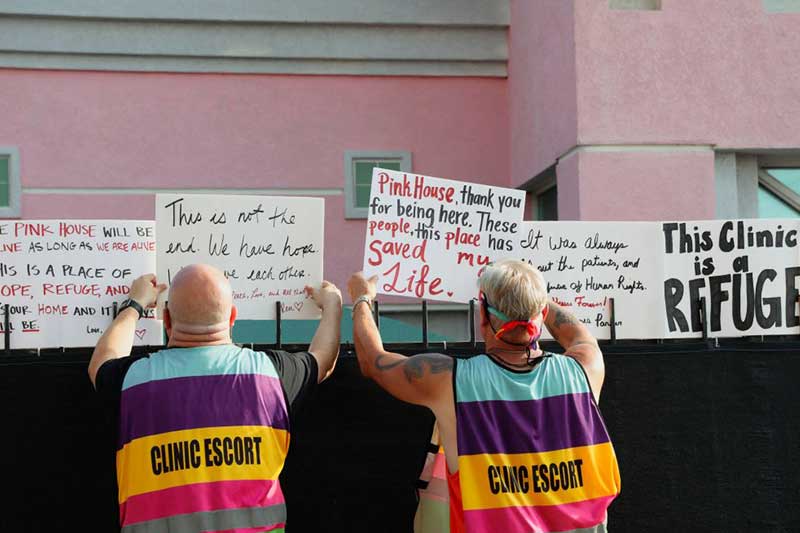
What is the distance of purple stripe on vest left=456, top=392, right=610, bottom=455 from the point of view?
253 centimetres

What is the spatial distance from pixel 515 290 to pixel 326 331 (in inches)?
30.1

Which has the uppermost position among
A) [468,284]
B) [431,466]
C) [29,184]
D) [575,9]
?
[575,9]

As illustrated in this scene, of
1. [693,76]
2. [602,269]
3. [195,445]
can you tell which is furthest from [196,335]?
[693,76]

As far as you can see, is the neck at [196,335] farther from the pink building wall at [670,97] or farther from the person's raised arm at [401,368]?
the pink building wall at [670,97]

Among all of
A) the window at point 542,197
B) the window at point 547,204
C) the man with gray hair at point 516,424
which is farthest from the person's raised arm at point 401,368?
the window at point 547,204

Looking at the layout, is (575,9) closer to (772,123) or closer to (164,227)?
(772,123)

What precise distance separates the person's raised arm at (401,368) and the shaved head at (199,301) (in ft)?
1.69

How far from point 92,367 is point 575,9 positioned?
5.12m

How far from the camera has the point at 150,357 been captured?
2.59 m

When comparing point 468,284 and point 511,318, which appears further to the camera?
point 468,284

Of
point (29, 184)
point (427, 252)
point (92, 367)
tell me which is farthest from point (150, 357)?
point (29, 184)

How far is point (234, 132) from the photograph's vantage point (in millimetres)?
8492

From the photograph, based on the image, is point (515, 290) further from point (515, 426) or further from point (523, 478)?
point (523, 478)

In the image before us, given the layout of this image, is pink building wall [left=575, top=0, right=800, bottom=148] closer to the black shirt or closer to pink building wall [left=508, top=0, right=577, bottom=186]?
pink building wall [left=508, top=0, right=577, bottom=186]
